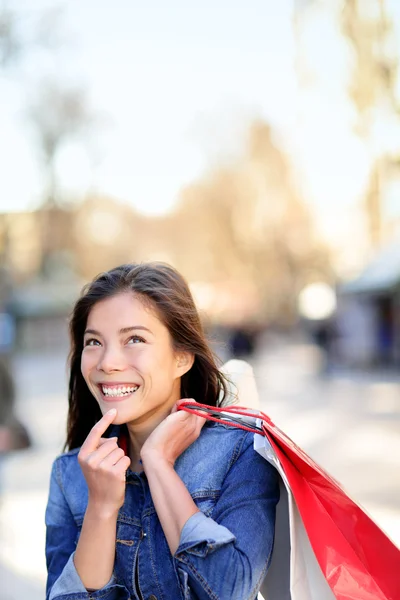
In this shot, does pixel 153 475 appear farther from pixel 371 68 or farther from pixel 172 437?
pixel 371 68

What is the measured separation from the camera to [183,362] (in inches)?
69.0

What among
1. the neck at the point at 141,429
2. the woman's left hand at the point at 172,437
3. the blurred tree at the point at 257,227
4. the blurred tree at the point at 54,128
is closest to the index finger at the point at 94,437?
the woman's left hand at the point at 172,437

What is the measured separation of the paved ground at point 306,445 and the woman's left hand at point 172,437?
54.2 inches

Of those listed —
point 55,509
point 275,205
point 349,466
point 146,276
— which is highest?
point 275,205

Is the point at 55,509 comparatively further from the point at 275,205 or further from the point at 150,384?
the point at 275,205

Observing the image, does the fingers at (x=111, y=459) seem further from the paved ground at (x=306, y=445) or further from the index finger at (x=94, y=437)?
the paved ground at (x=306, y=445)

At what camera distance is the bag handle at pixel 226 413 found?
1.59m

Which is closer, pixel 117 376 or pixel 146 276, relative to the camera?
pixel 117 376

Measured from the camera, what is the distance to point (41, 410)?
40.2 feet

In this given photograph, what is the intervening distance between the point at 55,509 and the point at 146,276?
0.61 m

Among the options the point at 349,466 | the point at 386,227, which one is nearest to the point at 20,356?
the point at 386,227

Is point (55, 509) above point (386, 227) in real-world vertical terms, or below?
below

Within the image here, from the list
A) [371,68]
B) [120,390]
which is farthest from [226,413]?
[371,68]

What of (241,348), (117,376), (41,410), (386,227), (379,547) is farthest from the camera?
(386,227)
